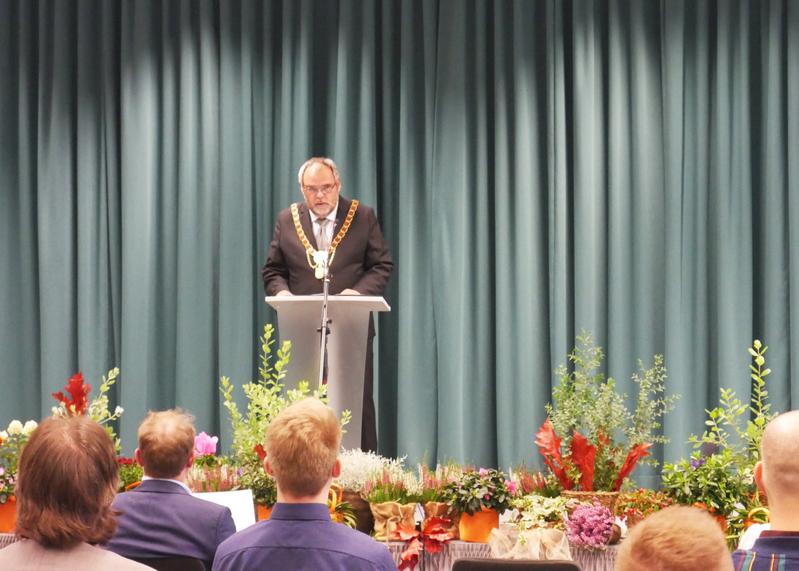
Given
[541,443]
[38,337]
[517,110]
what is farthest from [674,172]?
[38,337]

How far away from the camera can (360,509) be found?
145 inches

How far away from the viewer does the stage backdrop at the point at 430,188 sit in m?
6.33

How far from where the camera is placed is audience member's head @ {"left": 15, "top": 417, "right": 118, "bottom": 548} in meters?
1.78

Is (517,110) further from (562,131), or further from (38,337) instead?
(38,337)

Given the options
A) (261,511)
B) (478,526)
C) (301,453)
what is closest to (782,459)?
(301,453)

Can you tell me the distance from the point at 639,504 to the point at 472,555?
561 mm

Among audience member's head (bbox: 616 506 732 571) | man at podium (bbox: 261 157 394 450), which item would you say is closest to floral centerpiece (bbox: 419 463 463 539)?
man at podium (bbox: 261 157 394 450)

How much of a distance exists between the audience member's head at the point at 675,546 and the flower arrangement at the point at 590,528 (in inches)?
79.6

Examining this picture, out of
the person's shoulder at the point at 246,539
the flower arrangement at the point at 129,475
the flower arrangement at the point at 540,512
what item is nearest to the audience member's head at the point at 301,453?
the person's shoulder at the point at 246,539

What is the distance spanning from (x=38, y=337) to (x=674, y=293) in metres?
4.02

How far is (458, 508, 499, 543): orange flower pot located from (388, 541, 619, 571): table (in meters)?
0.04

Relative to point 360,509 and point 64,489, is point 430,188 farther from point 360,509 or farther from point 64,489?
point 64,489

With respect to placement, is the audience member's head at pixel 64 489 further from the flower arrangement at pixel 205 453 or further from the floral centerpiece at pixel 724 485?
the flower arrangement at pixel 205 453

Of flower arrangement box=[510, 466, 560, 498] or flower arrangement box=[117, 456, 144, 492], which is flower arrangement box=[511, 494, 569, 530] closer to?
flower arrangement box=[510, 466, 560, 498]
